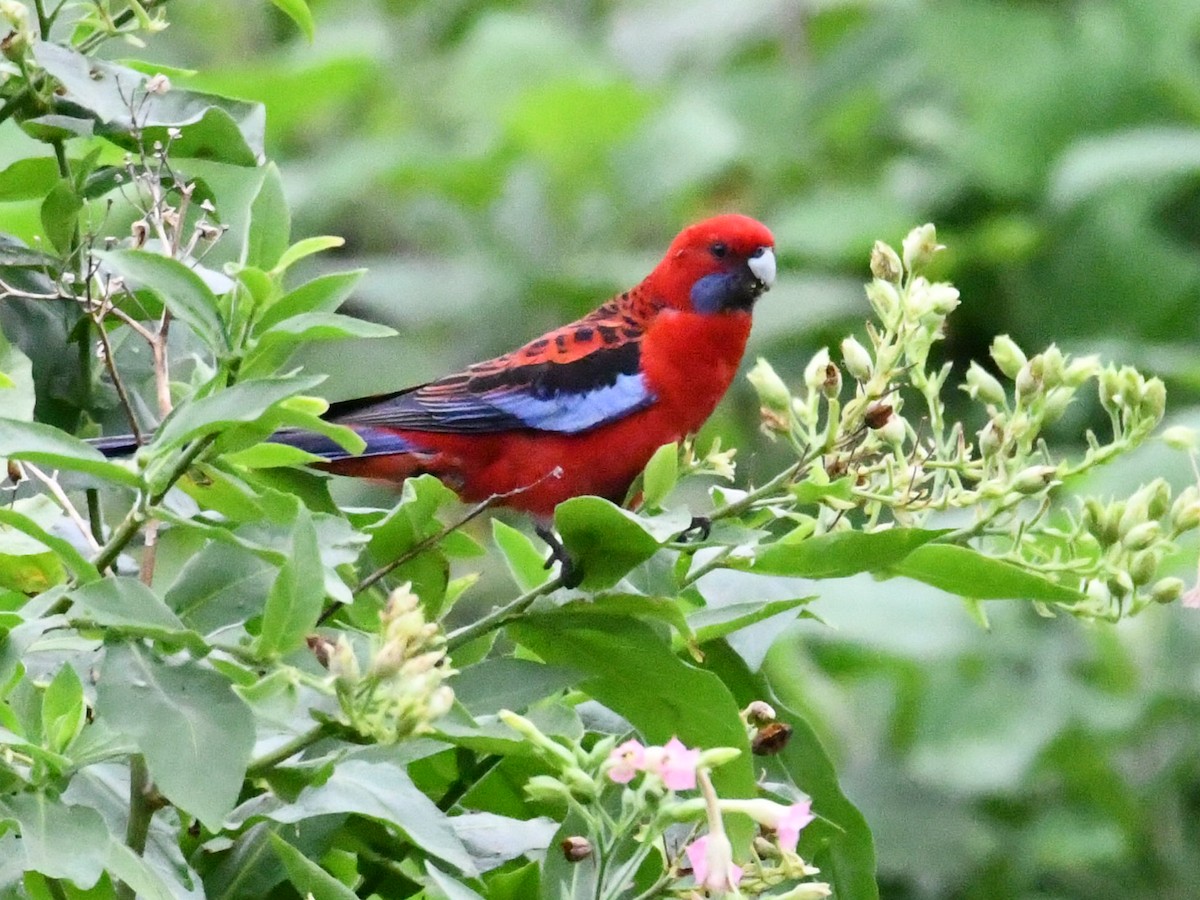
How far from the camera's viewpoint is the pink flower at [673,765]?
0.85 metres

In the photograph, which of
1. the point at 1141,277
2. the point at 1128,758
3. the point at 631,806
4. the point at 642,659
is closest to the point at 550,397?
the point at 642,659

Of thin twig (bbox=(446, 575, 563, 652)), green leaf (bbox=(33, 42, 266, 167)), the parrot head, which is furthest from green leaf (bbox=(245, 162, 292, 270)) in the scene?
the parrot head

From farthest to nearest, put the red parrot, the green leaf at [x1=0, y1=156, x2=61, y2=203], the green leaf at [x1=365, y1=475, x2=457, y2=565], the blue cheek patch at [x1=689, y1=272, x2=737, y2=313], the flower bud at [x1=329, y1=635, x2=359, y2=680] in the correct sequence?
the blue cheek patch at [x1=689, y1=272, x2=737, y2=313], the red parrot, the green leaf at [x1=0, y1=156, x2=61, y2=203], the green leaf at [x1=365, y1=475, x2=457, y2=565], the flower bud at [x1=329, y1=635, x2=359, y2=680]

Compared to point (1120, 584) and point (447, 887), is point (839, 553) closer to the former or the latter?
point (1120, 584)

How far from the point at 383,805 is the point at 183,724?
14 centimetres

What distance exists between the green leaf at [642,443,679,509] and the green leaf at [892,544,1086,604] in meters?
0.14

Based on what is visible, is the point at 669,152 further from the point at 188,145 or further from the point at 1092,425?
the point at 188,145

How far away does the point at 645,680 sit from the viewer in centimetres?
100

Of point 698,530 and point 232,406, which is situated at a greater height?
point 232,406

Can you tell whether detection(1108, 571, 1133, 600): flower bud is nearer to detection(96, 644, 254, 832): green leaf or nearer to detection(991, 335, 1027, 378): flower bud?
detection(991, 335, 1027, 378): flower bud

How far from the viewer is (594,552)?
0.98 m

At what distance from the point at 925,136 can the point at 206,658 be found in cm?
340

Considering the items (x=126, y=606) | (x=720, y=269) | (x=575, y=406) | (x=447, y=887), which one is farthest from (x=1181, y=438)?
(x=720, y=269)

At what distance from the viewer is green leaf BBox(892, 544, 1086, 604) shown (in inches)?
40.4
